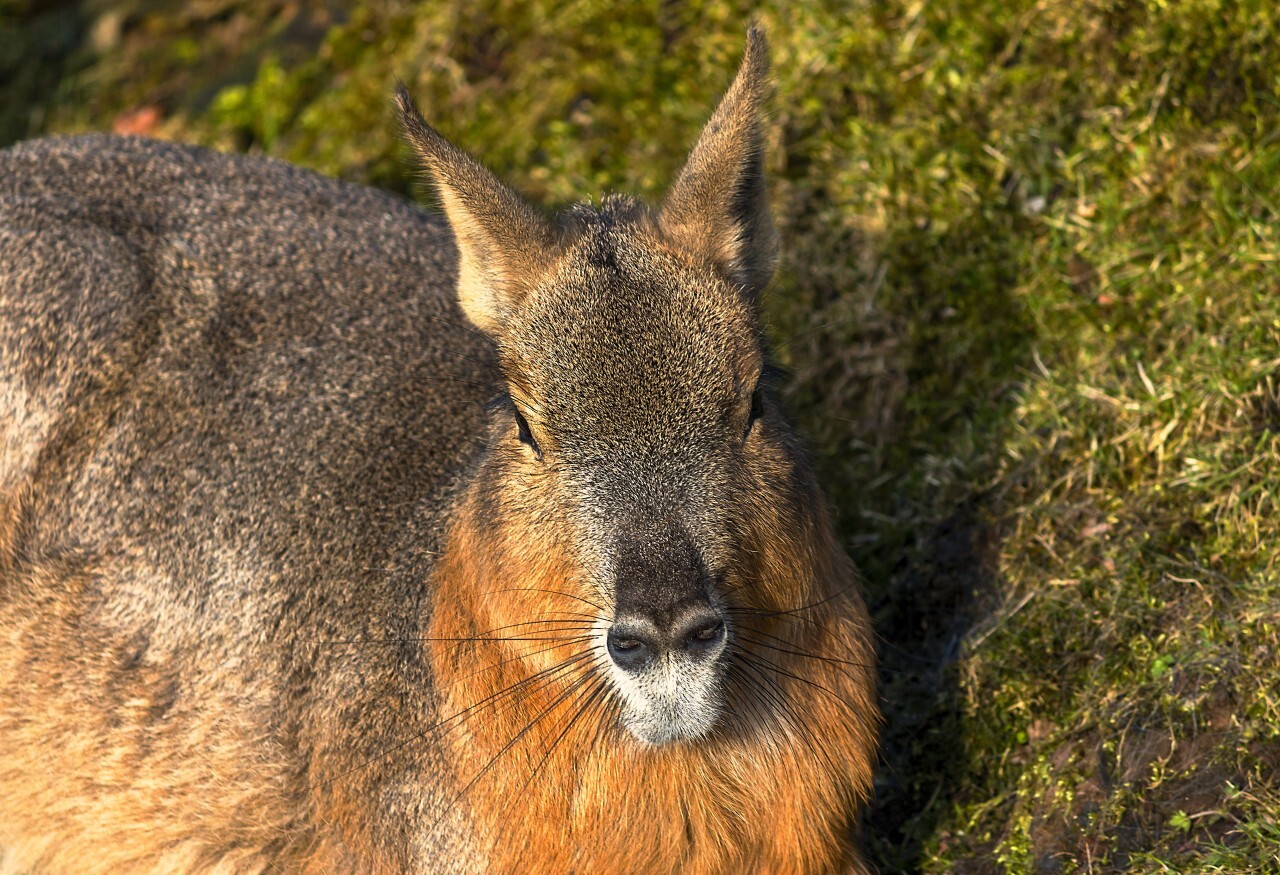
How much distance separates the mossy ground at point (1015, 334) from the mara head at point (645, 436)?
31.3 inches

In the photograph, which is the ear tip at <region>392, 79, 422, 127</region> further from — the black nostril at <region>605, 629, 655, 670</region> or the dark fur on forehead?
the black nostril at <region>605, 629, 655, 670</region>

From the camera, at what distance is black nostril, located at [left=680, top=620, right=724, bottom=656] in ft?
11.8

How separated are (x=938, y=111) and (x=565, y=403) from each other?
3.24 m

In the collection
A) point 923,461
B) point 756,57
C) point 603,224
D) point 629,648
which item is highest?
point 756,57

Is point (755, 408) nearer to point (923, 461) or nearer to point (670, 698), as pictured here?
point (670, 698)

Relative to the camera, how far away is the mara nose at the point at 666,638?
357 centimetres

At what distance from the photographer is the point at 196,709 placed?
5051 mm

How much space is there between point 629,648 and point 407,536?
1.47m

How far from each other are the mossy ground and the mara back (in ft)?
2.70

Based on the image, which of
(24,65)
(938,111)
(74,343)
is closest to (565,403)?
(74,343)

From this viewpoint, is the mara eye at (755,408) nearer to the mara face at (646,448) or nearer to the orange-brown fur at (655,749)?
the mara face at (646,448)

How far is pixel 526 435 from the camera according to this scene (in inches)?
166

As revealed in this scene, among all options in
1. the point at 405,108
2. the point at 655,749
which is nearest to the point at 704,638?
the point at 655,749

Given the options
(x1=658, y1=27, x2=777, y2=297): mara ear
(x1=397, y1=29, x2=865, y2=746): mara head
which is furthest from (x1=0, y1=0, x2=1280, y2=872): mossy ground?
(x1=658, y1=27, x2=777, y2=297): mara ear
